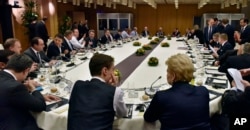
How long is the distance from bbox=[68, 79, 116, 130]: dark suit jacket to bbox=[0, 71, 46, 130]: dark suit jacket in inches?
16.3

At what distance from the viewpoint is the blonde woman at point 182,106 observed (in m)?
1.66

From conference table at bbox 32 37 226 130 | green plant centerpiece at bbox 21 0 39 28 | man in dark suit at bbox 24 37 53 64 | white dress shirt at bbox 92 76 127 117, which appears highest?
green plant centerpiece at bbox 21 0 39 28

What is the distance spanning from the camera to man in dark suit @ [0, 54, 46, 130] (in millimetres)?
1901

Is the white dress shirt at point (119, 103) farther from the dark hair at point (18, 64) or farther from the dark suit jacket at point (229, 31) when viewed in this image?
the dark suit jacket at point (229, 31)

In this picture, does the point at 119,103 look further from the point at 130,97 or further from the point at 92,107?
the point at 130,97

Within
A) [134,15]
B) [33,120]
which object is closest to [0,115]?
[33,120]

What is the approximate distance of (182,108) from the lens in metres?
1.65

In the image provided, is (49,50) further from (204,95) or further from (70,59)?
(204,95)

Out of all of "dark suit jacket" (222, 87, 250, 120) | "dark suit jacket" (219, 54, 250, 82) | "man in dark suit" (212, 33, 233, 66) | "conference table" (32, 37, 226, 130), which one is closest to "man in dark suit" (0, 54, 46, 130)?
"conference table" (32, 37, 226, 130)

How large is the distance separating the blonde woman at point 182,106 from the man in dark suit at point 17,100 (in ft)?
3.18

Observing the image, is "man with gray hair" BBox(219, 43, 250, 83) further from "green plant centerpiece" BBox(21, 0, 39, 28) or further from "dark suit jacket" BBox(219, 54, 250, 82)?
"green plant centerpiece" BBox(21, 0, 39, 28)

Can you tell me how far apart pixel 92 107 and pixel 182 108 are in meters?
0.61

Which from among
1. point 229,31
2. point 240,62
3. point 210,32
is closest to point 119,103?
point 240,62

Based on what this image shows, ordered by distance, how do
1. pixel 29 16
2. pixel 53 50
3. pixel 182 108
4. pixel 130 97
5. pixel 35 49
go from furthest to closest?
pixel 29 16 → pixel 53 50 → pixel 35 49 → pixel 130 97 → pixel 182 108
